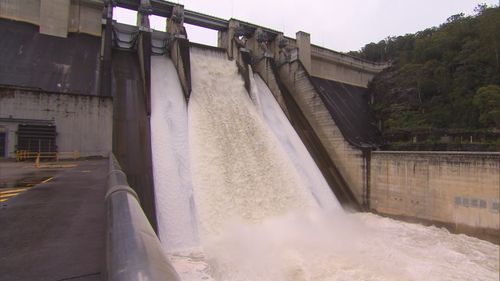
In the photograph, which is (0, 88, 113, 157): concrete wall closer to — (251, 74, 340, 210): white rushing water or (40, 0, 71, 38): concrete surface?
(40, 0, 71, 38): concrete surface

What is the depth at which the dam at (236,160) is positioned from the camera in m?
8.11

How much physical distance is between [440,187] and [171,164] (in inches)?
370

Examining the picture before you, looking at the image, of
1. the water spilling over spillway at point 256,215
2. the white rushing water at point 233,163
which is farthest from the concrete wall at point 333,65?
the water spilling over spillway at point 256,215

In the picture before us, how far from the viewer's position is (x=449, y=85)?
2127cm

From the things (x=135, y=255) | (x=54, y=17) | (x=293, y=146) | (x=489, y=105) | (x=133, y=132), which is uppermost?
(x=54, y=17)

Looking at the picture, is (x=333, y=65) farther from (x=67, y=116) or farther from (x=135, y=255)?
(x=135, y=255)

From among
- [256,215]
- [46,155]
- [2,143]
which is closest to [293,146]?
[256,215]

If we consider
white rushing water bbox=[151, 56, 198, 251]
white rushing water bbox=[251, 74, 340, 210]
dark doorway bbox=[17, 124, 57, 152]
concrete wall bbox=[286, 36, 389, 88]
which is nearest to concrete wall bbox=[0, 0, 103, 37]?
white rushing water bbox=[151, 56, 198, 251]

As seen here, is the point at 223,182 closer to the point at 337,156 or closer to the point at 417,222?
the point at 337,156

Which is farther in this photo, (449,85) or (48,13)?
(449,85)

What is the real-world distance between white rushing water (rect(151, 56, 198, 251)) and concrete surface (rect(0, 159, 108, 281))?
3.33 metres

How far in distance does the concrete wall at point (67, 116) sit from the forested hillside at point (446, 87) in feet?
45.9

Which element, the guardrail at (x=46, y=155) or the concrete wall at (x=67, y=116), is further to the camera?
the guardrail at (x=46, y=155)

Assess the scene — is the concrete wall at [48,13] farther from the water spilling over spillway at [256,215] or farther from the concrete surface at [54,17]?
the water spilling over spillway at [256,215]
